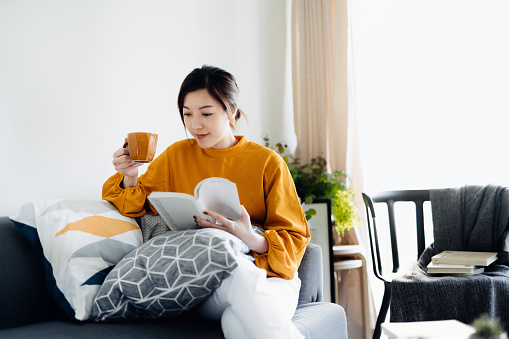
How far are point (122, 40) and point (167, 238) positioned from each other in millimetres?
1042

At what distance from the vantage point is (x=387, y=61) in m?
2.68

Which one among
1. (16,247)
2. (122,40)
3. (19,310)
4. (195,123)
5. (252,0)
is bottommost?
(19,310)

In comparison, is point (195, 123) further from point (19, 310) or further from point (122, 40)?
point (19, 310)

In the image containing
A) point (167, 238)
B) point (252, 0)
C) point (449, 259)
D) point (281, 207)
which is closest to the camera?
point (167, 238)

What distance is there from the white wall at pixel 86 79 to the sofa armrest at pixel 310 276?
2.83ft

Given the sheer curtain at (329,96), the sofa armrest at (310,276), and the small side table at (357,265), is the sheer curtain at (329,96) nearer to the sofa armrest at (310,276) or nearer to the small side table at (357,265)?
the small side table at (357,265)

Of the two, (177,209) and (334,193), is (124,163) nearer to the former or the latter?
(177,209)

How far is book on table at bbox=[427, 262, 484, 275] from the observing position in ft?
5.87

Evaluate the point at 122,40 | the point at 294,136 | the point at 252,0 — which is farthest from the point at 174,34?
the point at 294,136

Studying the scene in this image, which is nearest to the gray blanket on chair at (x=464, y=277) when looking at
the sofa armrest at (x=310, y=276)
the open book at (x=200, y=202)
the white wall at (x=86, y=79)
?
the sofa armrest at (x=310, y=276)

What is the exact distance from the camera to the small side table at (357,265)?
2.52 metres

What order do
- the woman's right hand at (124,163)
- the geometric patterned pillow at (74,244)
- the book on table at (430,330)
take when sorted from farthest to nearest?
the woman's right hand at (124,163) → the geometric patterned pillow at (74,244) → the book on table at (430,330)

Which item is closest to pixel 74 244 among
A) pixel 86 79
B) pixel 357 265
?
pixel 86 79

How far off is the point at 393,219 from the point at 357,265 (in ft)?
1.25
